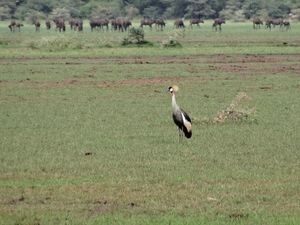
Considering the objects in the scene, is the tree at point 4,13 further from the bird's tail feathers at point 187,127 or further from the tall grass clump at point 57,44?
the bird's tail feathers at point 187,127

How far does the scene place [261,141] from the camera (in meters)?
13.7

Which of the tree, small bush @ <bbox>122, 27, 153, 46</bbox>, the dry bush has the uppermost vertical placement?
the dry bush

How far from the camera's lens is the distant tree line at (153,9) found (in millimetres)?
90312

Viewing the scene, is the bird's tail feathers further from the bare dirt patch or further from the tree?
the tree

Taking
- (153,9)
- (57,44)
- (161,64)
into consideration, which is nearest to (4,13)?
(153,9)

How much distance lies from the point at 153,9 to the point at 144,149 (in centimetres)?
8512

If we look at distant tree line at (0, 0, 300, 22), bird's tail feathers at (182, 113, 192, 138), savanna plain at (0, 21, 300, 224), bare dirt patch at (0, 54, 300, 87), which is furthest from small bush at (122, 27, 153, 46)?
distant tree line at (0, 0, 300, 22)

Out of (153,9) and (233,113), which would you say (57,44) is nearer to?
(233,113)

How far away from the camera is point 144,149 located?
12875 millimetres

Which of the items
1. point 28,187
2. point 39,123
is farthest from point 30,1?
point 28,187

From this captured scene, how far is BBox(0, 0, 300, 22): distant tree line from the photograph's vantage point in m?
90.3

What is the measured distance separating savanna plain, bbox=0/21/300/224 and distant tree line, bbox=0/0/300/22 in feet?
209

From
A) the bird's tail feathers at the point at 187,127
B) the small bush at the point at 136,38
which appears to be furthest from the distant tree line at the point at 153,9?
the bird's tail feathers at the point at 187,127

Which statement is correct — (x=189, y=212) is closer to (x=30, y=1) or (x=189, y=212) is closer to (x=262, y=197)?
(x=262, y=197)
